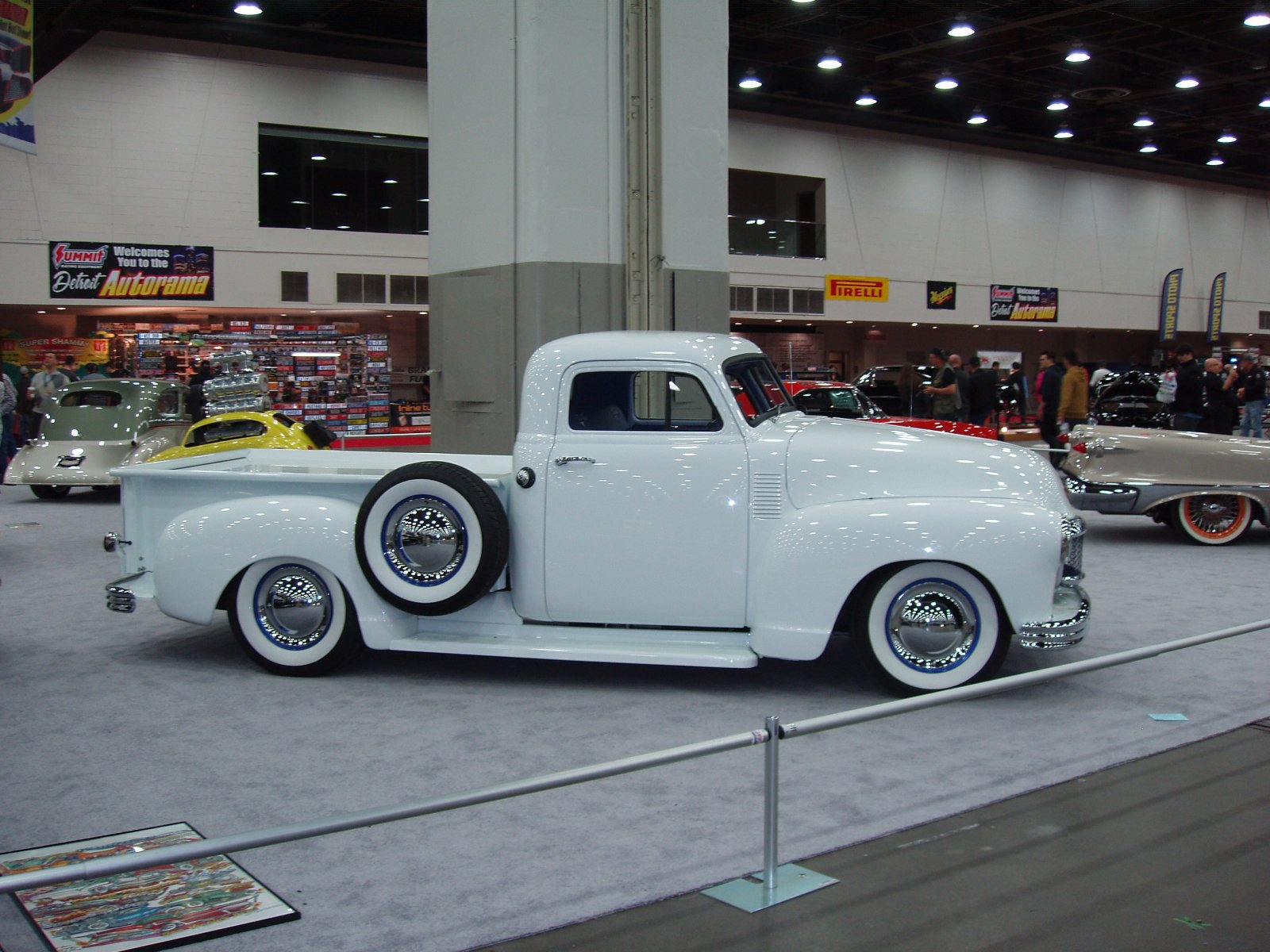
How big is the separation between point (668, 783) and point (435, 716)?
147 cm

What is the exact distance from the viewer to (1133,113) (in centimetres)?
2992

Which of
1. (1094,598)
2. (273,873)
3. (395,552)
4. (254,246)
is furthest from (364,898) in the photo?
(254,246)

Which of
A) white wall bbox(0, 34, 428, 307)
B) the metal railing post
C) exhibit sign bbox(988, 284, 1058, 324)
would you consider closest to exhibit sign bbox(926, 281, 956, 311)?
exhibit sign bbox(988, 284, 1058, 324)

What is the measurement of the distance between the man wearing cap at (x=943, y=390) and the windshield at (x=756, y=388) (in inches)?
391

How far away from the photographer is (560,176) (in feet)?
32.5

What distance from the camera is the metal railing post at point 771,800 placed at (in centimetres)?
333

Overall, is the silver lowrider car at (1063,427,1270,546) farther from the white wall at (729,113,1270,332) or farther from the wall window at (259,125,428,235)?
the white wall at (729,113,1270,332)

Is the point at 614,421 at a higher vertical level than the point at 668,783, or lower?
higher

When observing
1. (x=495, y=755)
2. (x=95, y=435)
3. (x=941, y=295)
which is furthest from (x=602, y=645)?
(x=941, y=295)

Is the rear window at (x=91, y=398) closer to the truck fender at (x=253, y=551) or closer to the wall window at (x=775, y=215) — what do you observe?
the truck fender at (x=253, y=551)

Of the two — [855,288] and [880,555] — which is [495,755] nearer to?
[880,555]

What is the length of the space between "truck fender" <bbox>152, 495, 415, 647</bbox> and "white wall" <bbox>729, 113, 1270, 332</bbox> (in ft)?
75.1

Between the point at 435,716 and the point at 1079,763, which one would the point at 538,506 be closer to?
the point at 435,716

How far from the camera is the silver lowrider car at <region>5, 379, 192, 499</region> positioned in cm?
1399
